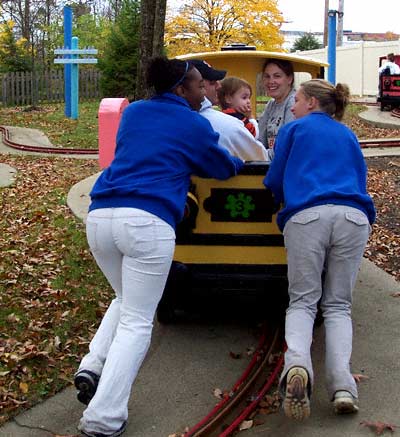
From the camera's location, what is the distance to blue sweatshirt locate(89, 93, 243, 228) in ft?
11.8

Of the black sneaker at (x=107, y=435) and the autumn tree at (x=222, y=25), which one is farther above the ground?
the autumn tree at (x=222, y=25)

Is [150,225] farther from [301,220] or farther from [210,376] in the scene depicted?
[210,376]

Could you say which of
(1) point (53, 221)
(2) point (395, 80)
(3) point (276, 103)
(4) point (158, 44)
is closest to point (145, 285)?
(3) point (276, 103)

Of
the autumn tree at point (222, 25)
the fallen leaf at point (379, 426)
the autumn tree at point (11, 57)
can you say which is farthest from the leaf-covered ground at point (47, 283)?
the autumn tree at point (222, 25)

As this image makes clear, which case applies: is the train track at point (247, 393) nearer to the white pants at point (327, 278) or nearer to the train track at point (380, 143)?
the white pants at point (327, 278)

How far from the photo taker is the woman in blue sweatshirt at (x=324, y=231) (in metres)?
3.82

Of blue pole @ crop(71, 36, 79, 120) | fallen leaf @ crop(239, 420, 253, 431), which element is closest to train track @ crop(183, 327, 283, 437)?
fallen leaf @ crop(239, 420, 253, 431)

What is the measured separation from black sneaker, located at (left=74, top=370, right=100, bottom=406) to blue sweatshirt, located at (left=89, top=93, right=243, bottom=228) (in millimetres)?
880

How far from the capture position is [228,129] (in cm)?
458

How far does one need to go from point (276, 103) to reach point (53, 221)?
3.37m

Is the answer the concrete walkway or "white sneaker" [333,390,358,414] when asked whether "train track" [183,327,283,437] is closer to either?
the concrete walkway

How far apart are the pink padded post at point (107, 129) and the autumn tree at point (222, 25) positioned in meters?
24.0

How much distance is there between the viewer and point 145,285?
142 inches

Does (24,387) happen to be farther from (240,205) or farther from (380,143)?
(380,143)
